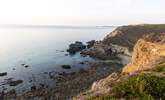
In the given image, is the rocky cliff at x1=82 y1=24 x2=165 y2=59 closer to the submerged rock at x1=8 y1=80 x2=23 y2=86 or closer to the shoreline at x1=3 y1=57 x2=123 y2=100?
the shoreline at x1=3 y1=57 x2=123 y2=100

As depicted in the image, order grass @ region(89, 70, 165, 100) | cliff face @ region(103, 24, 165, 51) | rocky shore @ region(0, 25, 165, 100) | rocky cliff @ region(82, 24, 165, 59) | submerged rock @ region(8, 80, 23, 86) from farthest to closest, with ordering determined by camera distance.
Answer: cliff face @ region(103, 24, 165, 51), rocky cliff @ region(82, 24, 165, 59), submerged rock @ region(8, 80, 23, 86), rocky shore @ region(0, 25, 165, 100), grass @ region(89, 70, 165, 100)

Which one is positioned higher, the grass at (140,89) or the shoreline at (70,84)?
the grass at (140,89)

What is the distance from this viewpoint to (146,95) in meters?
11.5

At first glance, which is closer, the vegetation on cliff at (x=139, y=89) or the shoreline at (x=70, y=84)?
the vegetation on cliff at (x=139, y=89)

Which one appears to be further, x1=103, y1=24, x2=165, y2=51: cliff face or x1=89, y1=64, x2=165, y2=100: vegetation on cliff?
x1=103, y1=24, x2=165, y2=51: cliff face

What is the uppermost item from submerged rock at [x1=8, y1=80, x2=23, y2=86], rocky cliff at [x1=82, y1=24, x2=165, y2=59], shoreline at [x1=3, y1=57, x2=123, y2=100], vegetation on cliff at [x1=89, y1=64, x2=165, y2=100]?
vegetation on cliff at [x1=89, y1=64, x2=165, y2=100]

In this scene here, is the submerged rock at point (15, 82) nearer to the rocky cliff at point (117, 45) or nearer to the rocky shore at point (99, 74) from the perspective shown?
the rocky shore at point (99, 74)

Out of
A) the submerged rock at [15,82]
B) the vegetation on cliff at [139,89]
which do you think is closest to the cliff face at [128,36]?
the submerged rock at [15,82]

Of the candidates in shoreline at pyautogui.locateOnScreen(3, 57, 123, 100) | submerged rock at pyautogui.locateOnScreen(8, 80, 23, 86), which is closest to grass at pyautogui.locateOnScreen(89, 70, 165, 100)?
shoreline at pyautogui.locateOnScreen(3, 57, 123, 100)

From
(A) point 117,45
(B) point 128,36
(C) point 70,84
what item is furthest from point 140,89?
(B) point 128,36

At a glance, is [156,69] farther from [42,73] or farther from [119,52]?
[119,52]

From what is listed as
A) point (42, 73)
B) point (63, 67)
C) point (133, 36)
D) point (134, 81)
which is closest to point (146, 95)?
point (134, 81)

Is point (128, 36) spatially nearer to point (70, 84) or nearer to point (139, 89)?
point (70, 84)

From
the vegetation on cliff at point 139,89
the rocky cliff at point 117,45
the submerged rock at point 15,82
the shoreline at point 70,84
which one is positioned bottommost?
the submerged rock at point 15,82
